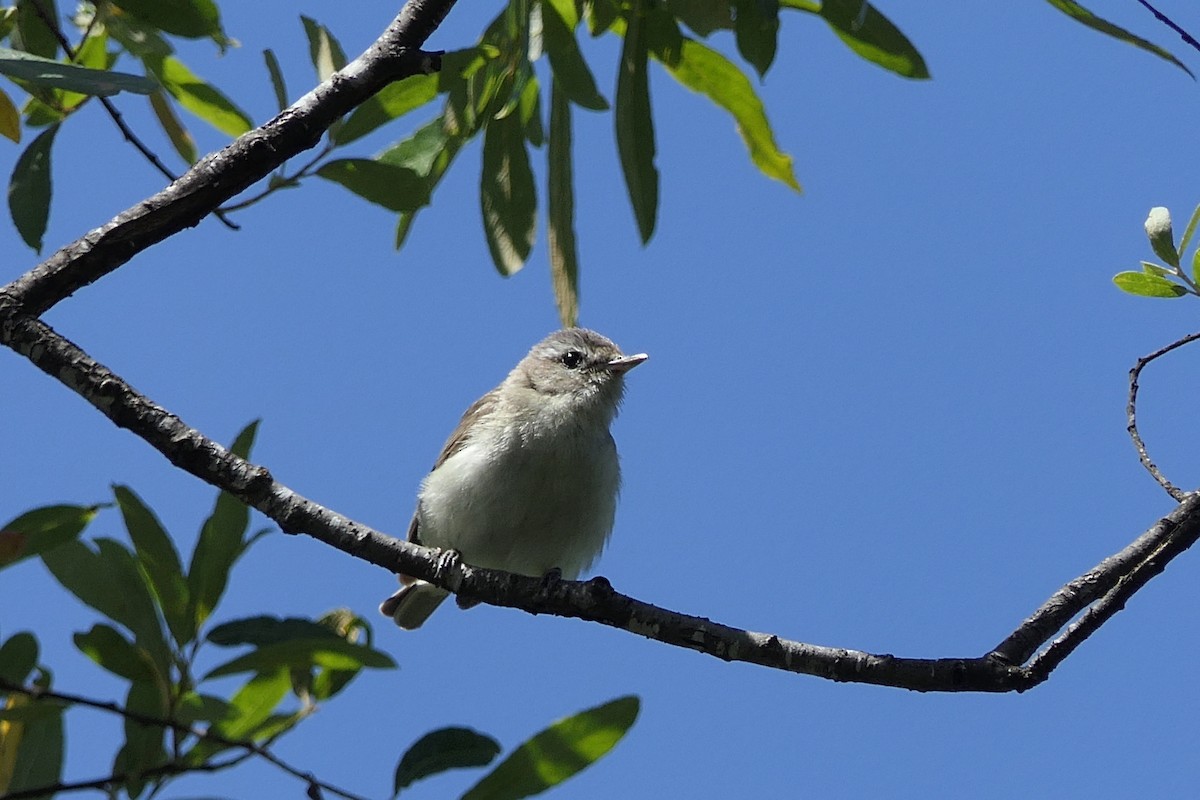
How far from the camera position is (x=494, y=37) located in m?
2.94

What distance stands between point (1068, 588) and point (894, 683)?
469 mm


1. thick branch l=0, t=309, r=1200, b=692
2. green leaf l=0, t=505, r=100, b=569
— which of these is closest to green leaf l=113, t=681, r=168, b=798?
green leaf l=0, t=505, r=100, b=569

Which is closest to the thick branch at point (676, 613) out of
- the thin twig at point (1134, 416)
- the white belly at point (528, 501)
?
the thin twig at point (1134, 416)

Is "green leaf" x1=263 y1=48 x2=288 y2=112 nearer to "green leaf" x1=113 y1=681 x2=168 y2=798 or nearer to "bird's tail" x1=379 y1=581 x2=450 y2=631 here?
"green leaf" x1=113 y1=681 x2=168 y2=798

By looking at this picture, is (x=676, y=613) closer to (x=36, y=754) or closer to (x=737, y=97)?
(x=737, y=97)

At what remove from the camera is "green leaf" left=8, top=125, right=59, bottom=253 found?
3123mm

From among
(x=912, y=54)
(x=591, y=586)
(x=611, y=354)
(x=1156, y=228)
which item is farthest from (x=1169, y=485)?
(x=611, y=354)

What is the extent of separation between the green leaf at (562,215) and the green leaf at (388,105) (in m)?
0.36

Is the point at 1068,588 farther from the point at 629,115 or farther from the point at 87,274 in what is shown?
the point at 87,274

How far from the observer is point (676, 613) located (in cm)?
318

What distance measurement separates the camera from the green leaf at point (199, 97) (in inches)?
135

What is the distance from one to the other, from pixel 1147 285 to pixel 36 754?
8.81 ft

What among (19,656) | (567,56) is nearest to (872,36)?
(567,56)

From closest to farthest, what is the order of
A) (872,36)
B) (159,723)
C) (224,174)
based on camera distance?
(159,723)
(872,36)
(224,174)
